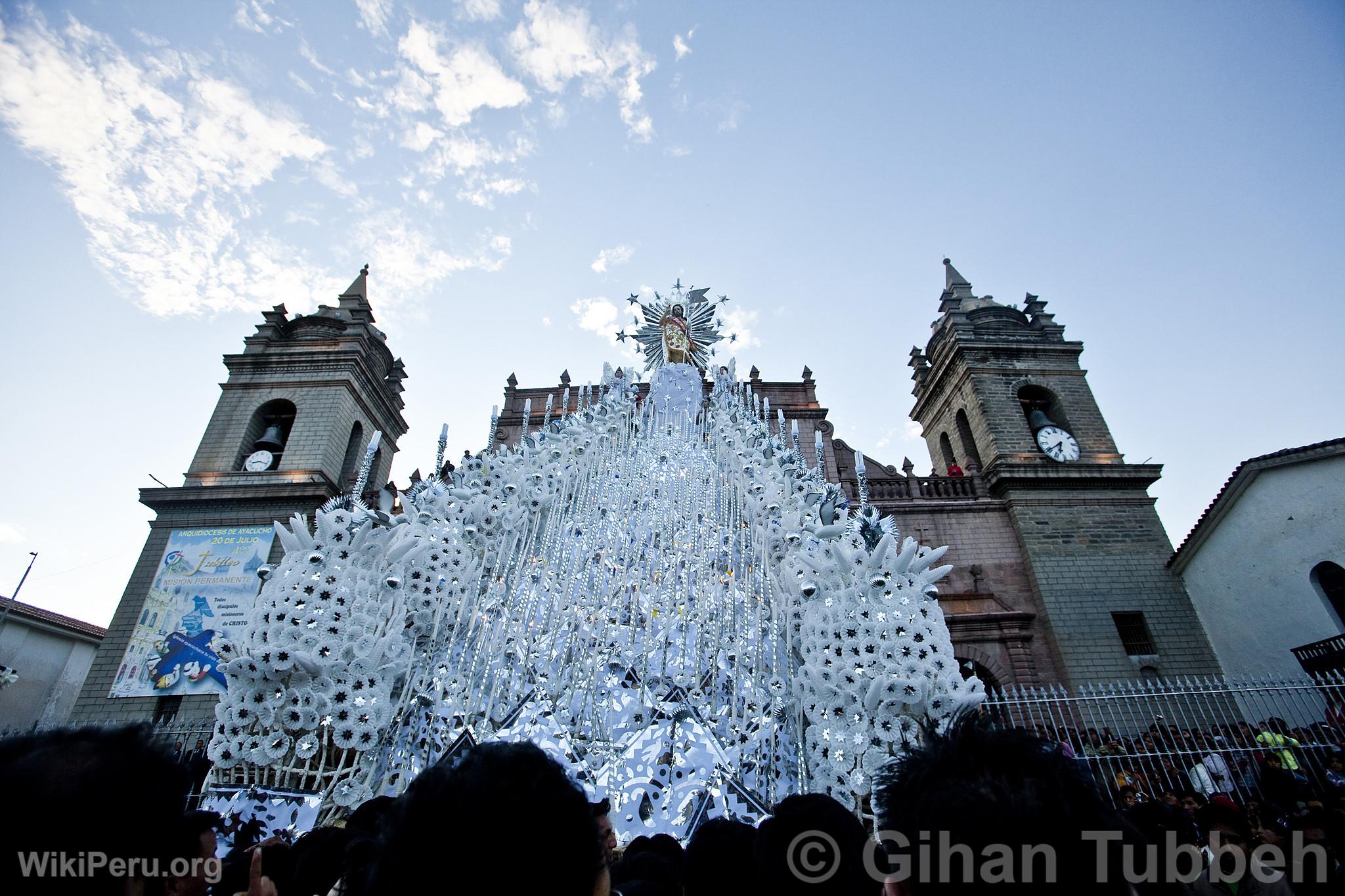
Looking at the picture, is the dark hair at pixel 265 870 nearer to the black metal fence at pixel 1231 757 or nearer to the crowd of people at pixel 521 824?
the crowd of people at pixel 521 824

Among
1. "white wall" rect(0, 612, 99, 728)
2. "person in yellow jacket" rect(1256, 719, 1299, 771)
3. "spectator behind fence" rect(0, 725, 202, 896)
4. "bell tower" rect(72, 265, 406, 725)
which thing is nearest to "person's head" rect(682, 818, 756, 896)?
"spectator behind fence" rect(0, 725, 202, 896)

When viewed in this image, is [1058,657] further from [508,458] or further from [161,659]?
[161,659]

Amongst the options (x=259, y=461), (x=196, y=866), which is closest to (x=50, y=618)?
(x=259, y=461)

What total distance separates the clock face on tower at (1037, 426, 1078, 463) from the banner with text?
48.2ft

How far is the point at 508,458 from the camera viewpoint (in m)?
7.32

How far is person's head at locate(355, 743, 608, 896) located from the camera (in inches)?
38.3

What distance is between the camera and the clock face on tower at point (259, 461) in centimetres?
1330

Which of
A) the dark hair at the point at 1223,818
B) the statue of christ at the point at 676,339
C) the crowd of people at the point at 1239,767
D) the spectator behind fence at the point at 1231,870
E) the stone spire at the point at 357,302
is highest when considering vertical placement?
the stone spire at the point at 357,302

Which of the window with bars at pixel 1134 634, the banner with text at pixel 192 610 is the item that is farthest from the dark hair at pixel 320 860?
the window with bars at pixel 1134 634

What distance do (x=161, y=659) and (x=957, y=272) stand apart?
18.9 metres

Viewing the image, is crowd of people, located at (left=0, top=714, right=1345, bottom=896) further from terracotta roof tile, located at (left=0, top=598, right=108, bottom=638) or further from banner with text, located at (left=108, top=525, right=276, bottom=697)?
terracotta roof tile, located at (left=0, top=598, right=108, bottom=638)

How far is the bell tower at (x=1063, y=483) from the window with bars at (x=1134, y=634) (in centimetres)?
2

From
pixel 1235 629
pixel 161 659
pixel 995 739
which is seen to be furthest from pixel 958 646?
pixel 161 659

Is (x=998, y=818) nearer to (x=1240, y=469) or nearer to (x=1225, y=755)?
(x=1225, y=755)
